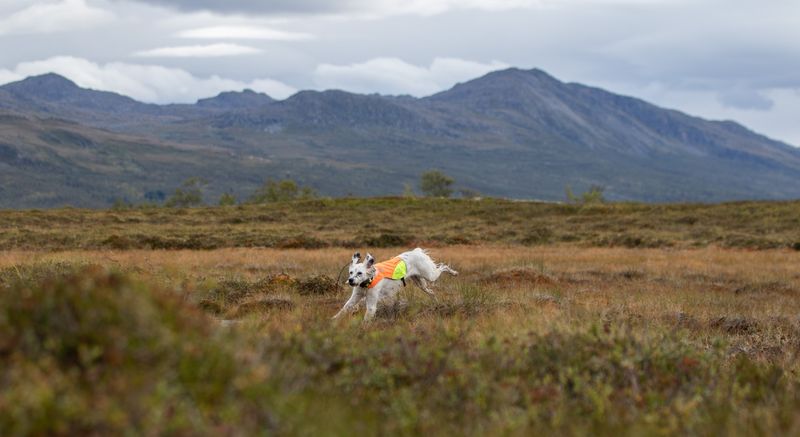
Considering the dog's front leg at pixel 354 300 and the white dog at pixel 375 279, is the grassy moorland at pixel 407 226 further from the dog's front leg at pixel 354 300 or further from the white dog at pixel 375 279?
the dog's front leg at pixel 354 300

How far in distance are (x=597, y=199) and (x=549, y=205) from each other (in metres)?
19.5

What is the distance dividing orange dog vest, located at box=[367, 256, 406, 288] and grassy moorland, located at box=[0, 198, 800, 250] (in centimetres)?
2039

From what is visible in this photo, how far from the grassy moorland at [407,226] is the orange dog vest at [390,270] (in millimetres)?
20394

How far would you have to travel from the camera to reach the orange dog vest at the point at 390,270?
11.6 m

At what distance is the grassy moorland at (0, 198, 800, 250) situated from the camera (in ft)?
113

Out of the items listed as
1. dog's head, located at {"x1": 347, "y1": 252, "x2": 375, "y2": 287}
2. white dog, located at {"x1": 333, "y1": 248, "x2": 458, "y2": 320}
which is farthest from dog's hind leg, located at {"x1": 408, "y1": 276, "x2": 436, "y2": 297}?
dog's head, located at {"x1": 347, "y1": 252, "x2": 375, "y2": 287}

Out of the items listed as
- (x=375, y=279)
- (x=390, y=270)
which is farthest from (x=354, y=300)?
(x=390, y=270)

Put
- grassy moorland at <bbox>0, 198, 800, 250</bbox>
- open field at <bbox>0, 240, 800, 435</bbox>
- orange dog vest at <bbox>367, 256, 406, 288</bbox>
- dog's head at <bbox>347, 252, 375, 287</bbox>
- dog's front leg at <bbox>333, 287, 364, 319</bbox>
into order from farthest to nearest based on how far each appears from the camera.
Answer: grassy moorland at <bbox>0, 198, 800, 250</bbox> < orange dog vest at <bbox>367, 256, 406, 288</bbox> < dog's front leg at <bbox>333, 287, 364, 319</bbox> < dog's head at <bbox>347, 252, 375, 287</bbox> < open field at <bbox>0, 240, 800, 435</bbox>

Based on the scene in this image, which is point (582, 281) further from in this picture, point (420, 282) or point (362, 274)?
point (362, 274)

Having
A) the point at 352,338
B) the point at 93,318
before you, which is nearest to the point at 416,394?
the point at 352,338

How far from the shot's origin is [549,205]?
62.8 metres

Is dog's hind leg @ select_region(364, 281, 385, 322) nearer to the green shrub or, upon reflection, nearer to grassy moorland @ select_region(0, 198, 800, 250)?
the green shrub

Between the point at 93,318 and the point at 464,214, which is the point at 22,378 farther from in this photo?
the point at 464,214

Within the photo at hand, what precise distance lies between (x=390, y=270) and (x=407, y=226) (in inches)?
1412
